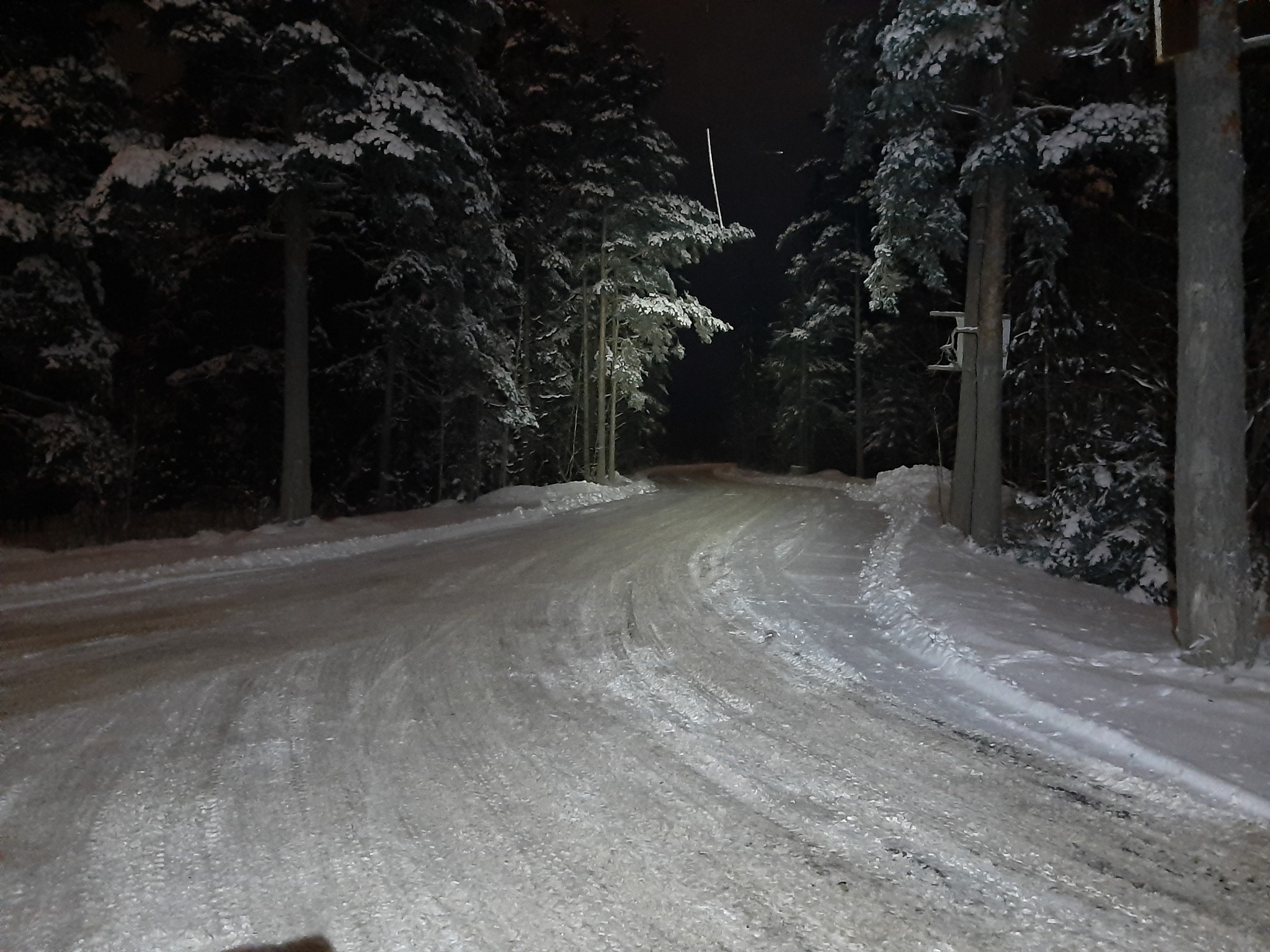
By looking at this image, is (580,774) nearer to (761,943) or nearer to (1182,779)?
(761,943)

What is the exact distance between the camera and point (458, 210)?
1795 centimetres

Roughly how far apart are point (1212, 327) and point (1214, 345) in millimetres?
146

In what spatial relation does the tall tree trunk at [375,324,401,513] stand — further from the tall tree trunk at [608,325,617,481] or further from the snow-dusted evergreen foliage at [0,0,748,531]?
the tall tree trunk at [608,325,617,481]

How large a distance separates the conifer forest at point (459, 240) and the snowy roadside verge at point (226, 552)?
1.75m

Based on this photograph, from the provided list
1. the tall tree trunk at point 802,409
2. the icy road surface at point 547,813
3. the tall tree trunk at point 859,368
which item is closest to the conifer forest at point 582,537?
the icy road surface at point 547,813

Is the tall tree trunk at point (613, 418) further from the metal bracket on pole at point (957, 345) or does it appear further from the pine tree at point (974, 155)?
the metal bracket on pole at point (957, 345)

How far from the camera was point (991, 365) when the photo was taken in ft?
46.6

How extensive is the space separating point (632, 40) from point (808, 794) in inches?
1089

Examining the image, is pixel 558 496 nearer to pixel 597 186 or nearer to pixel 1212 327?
pixel 597 186

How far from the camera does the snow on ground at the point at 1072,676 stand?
4.71 m

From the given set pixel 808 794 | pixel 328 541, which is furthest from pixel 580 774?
pixel 328 541

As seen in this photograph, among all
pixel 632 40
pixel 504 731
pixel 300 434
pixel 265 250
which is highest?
pixel 632 40

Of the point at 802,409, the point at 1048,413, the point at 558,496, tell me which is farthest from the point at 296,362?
the point at 802,409

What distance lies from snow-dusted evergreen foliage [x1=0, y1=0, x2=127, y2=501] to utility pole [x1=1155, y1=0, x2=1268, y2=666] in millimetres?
14809
